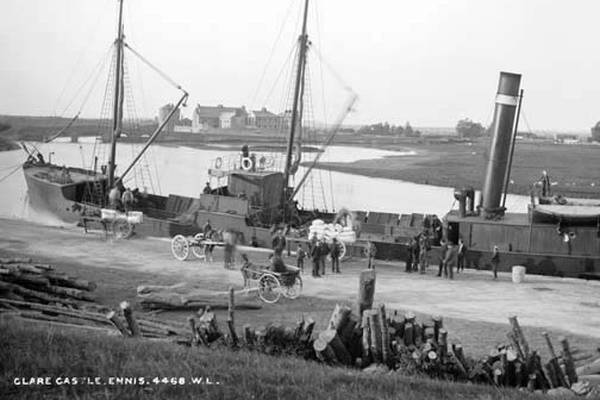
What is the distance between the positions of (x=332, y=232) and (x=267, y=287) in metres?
6.83

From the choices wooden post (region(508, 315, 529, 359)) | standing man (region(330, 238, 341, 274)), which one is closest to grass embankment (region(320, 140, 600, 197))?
standing man (region(330, 238, 341, 274))

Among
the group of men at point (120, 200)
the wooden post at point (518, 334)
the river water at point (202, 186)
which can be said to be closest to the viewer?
the wooden post at point (518, 334)

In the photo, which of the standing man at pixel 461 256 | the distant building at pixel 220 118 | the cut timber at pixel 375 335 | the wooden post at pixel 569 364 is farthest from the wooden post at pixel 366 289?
the distant building at pixel 220 118

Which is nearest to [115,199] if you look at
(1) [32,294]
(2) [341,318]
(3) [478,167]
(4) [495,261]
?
(4) [495,261]

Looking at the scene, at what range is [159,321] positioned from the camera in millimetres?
11844

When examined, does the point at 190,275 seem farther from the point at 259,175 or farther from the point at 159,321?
the point at 259,175

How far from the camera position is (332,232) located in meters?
21.9

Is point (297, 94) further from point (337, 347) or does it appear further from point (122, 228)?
point (337, 347)

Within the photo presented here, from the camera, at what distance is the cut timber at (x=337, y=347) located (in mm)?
9625

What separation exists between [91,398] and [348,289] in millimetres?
11473

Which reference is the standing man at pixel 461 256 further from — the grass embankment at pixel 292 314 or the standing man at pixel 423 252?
the grass embankment at pixel 292 314

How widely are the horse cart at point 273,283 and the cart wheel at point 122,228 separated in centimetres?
1005

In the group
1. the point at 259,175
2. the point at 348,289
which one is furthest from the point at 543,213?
the point at 259,175

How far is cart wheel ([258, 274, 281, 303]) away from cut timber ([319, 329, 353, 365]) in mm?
5564
